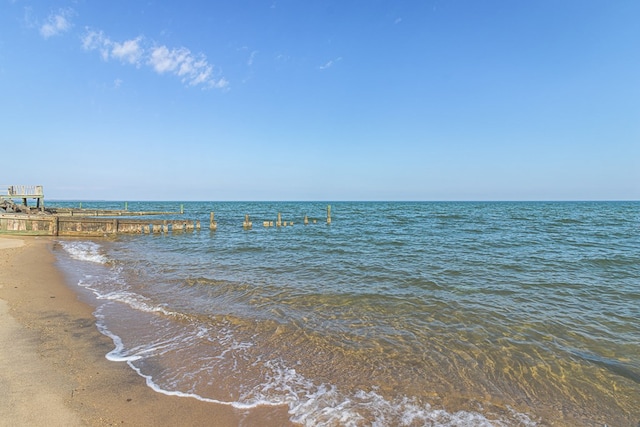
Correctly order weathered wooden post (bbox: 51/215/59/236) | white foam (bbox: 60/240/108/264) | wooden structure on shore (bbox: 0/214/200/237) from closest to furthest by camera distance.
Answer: white foam (bbox: 60/240/108/264) < wooden structure on shore (bbox: 0/214/200/237) < weathered wooden post (bbox: 51/215/59/236)

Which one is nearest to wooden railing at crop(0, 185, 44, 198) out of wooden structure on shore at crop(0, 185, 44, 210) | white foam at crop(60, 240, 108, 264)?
wooden structure on shore at crop(0, 185, 44, 210)

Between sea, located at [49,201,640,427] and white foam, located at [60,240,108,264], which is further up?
sea, located at [49,201,640,427]

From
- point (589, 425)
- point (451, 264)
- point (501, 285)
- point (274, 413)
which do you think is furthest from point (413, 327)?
point (451, 264)

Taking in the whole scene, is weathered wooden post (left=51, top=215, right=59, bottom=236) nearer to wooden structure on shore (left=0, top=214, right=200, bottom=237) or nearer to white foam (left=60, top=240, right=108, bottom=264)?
wooden structure on shore (left=0, top=214, right=200, bottom=237)

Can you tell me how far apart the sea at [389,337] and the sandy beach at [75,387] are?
0.81 ft

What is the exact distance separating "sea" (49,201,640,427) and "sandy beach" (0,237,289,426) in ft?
0.81

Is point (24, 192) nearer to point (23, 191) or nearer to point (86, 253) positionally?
point (23, 191)

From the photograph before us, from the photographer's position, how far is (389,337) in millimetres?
6965

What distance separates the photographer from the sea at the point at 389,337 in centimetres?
465

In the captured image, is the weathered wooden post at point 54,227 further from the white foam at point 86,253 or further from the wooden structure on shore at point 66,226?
the white foam at point 86,253

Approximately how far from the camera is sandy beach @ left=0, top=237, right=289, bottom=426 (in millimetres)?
3992

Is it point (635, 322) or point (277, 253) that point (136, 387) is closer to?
point (635, 322)

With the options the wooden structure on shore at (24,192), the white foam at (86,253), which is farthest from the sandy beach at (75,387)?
the wooden structure on shore at (24,192)

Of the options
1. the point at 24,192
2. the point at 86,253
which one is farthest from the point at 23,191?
the point at 86,253
